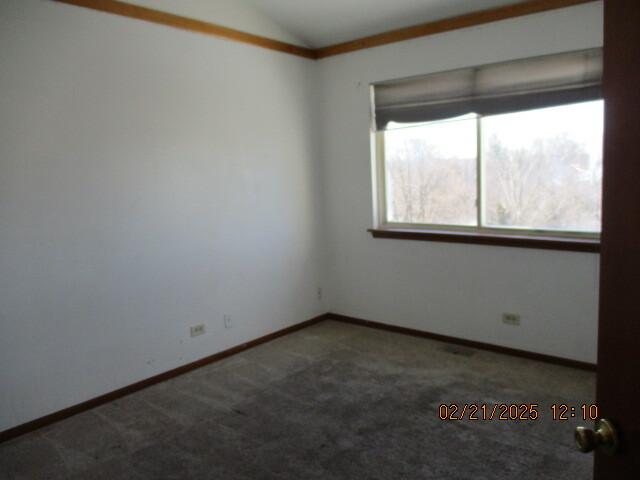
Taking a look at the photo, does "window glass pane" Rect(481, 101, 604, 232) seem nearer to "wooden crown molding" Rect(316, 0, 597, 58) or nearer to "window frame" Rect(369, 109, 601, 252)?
"window frame" Rect(369, 109, 601, 252)

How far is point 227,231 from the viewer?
392 centimetres

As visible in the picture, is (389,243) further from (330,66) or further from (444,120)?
(330,66)

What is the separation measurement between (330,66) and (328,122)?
0.48 metres

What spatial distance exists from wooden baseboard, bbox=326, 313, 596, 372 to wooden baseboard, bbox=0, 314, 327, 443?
53 cm

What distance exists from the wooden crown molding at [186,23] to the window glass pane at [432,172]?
1121mm

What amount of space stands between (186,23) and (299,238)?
6.38 feet

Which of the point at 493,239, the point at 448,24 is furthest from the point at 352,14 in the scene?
the point at 493,239

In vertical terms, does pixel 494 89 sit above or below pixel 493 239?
above

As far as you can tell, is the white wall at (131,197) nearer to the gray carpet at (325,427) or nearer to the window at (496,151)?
the gray carpet at (325,427)

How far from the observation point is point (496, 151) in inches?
147

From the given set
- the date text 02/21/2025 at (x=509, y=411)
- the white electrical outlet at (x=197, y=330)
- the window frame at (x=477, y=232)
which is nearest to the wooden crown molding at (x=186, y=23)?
the window frame at (x=477, y=232)

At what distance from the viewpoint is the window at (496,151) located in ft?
10.9

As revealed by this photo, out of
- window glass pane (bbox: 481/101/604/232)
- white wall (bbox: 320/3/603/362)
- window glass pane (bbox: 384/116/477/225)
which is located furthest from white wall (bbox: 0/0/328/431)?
window glass pane (bbox: 481/101/604/232)

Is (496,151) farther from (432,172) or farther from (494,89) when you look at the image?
(432,172)
